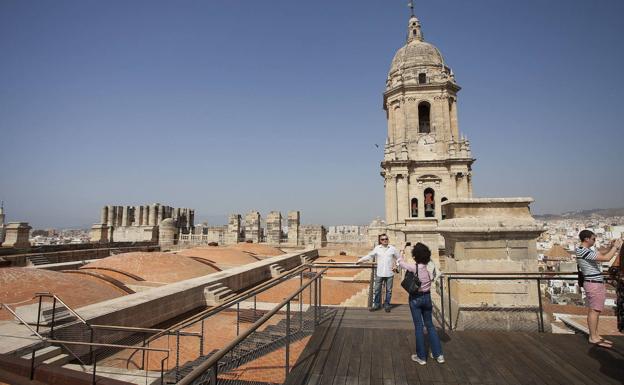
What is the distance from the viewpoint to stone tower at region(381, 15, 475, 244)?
2558 centimetres

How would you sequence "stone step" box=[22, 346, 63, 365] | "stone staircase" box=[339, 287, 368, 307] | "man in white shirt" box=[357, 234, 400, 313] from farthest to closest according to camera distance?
1. "stone staircase" box=[339, 287, 368, 307]
2. "man in white shirt" box=[357, 234, 400, 313]
3. "stone step" box=[22, 346, 63, 365]

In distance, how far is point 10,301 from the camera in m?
7.20

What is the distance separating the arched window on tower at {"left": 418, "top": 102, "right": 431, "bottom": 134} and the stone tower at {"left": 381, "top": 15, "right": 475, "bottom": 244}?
82mm

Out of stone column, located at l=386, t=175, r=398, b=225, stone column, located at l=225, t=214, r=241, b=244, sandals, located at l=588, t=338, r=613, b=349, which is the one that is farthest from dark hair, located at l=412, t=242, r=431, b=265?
stone column, located at l=225, t=214, r=241, b=244

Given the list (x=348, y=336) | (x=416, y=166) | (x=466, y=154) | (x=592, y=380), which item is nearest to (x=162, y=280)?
(x=348, y=336)

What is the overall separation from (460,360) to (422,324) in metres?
0.65

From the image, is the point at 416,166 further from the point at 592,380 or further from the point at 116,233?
the point at 116,233

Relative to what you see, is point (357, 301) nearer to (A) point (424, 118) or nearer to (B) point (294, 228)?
(B) point (294, 228)

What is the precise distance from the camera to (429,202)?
1027 inches

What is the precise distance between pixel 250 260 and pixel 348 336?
14872mm

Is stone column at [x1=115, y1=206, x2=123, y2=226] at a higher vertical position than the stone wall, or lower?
higher

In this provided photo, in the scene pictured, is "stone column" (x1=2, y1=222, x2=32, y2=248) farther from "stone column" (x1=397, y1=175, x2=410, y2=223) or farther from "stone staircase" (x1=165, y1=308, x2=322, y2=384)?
"stone column" (x1=397, y1=175, x2=410, y2=223)

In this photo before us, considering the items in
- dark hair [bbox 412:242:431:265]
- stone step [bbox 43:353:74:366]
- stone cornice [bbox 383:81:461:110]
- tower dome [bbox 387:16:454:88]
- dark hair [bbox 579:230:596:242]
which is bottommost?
stone step [bbox 43:353:74:366]

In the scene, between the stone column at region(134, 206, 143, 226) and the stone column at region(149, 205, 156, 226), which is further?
the stone column at region(134, 206, 143, 226)
